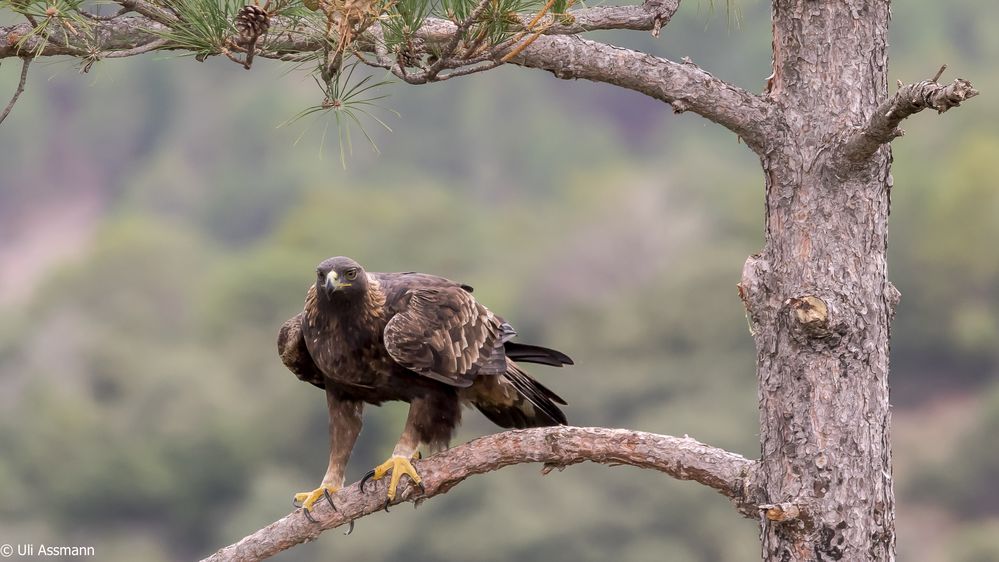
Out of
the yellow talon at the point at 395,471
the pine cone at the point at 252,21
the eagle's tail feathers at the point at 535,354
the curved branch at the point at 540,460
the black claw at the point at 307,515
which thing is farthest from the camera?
the eagle's tail feathers at the point at 535,354

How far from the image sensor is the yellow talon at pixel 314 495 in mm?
5155

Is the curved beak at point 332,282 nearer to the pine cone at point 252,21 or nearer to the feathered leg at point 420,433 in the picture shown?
the feathered leg at point 420,433

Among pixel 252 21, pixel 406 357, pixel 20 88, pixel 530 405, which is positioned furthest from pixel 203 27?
pixel 530 405

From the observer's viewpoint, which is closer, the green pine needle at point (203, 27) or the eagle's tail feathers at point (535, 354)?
the green pine needle at point (203, 27)

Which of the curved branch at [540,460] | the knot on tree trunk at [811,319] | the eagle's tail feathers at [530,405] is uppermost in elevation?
the eagle's tail feathers at [530,405]

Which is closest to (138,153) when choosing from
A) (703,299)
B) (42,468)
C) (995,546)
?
(42,468)

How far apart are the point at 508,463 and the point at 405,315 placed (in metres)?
0.93

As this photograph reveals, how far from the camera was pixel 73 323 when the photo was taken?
4856 cm

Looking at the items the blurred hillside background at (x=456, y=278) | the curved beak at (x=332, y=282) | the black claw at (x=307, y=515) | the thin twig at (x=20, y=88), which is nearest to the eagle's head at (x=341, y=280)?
the curved beak at (x=332, y=282)

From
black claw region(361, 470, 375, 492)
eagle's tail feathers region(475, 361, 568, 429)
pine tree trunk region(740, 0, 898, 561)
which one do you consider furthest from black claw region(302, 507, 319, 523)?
pine tree trunk region(740, 0, 898, 561)

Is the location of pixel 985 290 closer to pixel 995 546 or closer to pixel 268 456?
pixel 995 546

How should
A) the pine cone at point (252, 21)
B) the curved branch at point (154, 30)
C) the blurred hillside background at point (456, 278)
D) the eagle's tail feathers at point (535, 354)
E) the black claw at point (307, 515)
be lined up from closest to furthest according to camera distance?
the pine cone at point (252, 21) < the curved branch at point (154, 30) < the black claw at point (307, 515) < the eagle's tail feathers at point (535, 354) < the blurred hillside background at point (456, 278)

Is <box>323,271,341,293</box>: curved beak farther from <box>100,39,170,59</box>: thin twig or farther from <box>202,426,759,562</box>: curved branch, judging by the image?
<box>100,39,170,59</box>: thin twig

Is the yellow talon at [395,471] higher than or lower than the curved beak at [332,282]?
lower
